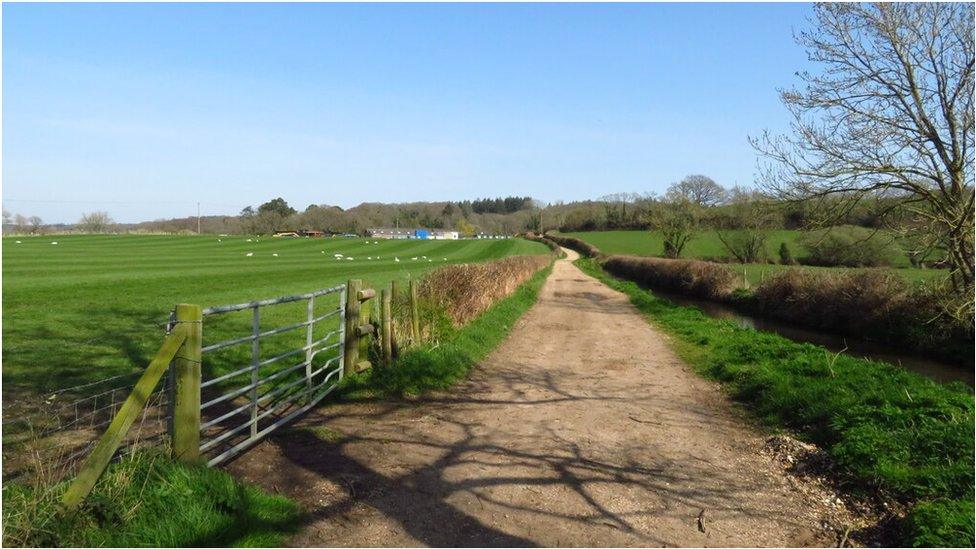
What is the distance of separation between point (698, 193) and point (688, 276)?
3158 centimetres

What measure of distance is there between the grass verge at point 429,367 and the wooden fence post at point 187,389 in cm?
297

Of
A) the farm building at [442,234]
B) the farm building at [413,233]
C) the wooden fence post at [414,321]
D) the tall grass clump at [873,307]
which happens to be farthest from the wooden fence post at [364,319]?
the farm building at [442,234]

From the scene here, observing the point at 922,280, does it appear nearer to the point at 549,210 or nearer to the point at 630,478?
the point at 630,478

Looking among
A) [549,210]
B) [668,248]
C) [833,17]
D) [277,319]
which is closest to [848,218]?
[833,17]

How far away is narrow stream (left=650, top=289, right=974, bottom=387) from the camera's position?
44.6ft

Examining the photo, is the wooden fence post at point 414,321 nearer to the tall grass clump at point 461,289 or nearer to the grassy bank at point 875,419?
the tall grass clump at point 461,289

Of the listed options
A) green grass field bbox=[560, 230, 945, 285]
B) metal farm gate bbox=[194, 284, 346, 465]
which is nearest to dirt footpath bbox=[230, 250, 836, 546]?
metal farm gate bbox=[194, 284, 346, 465]

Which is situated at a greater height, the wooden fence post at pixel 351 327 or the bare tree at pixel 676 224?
the bare tree at pixel 676 224

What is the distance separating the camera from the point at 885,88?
55.7 ft

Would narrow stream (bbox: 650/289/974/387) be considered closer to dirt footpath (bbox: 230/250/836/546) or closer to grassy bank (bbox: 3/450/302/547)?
dirt footpath (bbox: 230/250/836/546)

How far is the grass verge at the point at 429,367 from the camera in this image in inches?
314

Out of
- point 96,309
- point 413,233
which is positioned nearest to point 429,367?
point 96,309

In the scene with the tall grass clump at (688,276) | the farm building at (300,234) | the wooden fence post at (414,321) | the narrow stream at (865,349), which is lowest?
the narrow stream at (865,349)

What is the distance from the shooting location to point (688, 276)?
32.5 metres
